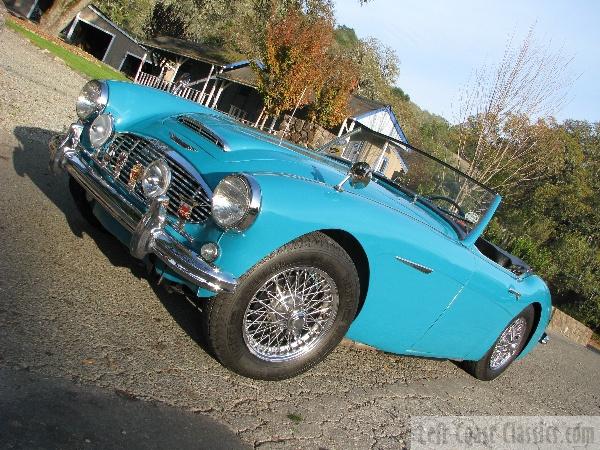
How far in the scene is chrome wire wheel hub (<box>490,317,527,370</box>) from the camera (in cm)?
476

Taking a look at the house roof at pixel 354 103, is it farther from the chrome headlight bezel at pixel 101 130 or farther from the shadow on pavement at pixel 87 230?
the chrome headlight bezel at pixel 101 130

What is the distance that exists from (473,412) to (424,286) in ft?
4.32

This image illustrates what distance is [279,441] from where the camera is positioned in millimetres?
2689

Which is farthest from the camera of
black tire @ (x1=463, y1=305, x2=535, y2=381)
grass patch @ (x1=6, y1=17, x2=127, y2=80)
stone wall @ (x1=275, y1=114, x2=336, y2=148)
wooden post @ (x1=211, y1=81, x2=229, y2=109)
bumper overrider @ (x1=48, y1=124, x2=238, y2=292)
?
wooden post @ (x1=211, y1=81, x2=229, y2=109)

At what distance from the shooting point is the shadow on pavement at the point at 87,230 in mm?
3525

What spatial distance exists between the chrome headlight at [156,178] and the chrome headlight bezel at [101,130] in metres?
0.65

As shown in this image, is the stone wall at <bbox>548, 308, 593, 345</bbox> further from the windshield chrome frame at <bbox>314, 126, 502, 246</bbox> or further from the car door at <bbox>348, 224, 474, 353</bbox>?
the car door at <bbox>348, 224, 474, 353</bbox>

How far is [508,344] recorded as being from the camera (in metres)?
4.93

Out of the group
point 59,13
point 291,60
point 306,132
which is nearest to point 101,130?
point 291,60

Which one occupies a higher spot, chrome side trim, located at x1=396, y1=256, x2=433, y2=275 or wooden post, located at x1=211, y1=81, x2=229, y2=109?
wooden post, located at x1=211, y1=81, x2=229, y2=109

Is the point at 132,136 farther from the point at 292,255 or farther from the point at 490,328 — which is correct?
the point at 490,328

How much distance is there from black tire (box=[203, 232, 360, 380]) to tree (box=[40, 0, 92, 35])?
34.1 metres

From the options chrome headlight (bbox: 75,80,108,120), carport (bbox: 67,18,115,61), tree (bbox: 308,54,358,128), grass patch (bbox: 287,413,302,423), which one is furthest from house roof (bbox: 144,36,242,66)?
grass patch (bbox: 287,413,302,423)

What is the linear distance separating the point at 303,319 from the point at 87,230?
207 centimetres
